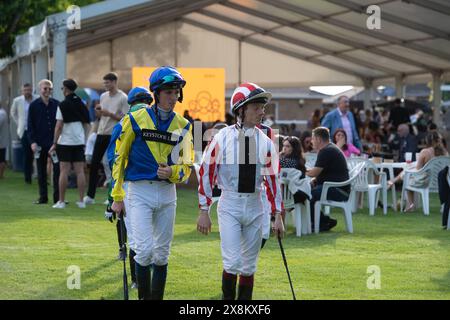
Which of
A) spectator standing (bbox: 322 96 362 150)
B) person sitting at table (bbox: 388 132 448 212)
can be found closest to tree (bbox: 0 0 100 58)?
spectator standing (bbox: 322 96 362 150)

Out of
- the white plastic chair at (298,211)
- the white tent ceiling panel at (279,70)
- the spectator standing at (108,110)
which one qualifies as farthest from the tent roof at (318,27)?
the white plastic chair at (298,211)

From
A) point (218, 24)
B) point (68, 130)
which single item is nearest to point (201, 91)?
point (218, 24)

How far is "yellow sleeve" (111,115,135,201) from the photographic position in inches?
288

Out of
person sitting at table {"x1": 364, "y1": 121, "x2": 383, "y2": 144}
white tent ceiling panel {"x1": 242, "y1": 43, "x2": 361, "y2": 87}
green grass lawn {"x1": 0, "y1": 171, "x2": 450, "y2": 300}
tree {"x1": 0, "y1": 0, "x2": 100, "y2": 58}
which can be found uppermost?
tree {"x1": 0, "y1": 0, "x2": 100, "y2": 58}

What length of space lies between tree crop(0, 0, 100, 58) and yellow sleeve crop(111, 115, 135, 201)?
21904 mm

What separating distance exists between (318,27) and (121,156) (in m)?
18.9

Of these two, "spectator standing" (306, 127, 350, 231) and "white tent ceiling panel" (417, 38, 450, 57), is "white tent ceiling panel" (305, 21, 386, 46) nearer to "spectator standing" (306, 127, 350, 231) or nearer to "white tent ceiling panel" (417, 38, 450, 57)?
"white tent ceiling panel" (417, 38, 450, 57)

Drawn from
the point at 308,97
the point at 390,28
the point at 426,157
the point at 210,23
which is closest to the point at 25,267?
the point at 426,157

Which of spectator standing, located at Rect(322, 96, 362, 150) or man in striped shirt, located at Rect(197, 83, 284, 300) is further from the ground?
spectator standing, located at Rect(322, 96, 362, 150)

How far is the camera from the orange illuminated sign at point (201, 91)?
91.0ft

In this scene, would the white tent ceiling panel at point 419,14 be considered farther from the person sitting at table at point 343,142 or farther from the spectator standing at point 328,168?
the spectator standing at point 328,168

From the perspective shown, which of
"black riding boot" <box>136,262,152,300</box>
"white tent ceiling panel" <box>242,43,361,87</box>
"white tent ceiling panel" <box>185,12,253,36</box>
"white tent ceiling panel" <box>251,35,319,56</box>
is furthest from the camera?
"white tent ceiling panel" <box>242,43,361,87</box>

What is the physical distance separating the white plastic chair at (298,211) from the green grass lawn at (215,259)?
0.20 metres

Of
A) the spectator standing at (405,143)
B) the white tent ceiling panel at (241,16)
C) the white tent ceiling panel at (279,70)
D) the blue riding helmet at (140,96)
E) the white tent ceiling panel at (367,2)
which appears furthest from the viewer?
the white tent ceiling panel at (279,70)
